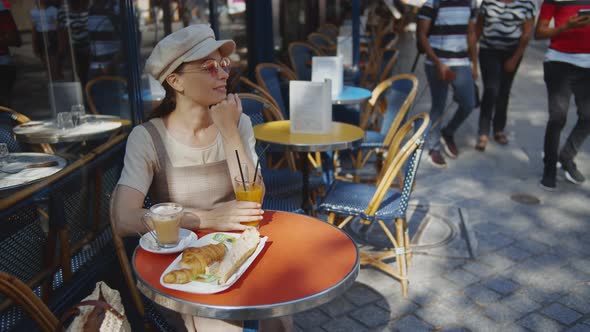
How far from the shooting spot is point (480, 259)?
11.9 ft

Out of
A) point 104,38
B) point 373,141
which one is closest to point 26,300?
point 104,38

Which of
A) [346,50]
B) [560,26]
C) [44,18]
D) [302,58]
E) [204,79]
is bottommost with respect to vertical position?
[302,58]

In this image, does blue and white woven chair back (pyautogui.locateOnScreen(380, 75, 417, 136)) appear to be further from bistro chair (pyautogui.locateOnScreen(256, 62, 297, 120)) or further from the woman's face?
the woman's face

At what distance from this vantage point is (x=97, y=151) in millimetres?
2670

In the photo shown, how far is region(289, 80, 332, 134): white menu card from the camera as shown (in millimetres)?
3408

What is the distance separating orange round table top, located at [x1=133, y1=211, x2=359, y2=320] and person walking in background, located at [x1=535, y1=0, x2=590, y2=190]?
3.57 m

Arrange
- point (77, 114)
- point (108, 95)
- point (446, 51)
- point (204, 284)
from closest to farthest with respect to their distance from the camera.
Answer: point (204, 284) → point (77, 114) → point (108, 95) → point (446, 51)

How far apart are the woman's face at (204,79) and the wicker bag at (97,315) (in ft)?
2.97

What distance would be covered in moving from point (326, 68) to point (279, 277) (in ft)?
11.0

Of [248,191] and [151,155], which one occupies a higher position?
[151,155]

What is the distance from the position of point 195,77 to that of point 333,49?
5.93 metres

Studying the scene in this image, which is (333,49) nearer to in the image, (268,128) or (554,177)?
(554,177)

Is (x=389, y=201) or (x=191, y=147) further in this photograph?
(x=389, y=201)

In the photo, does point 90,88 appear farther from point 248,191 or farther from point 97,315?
point 97,315
